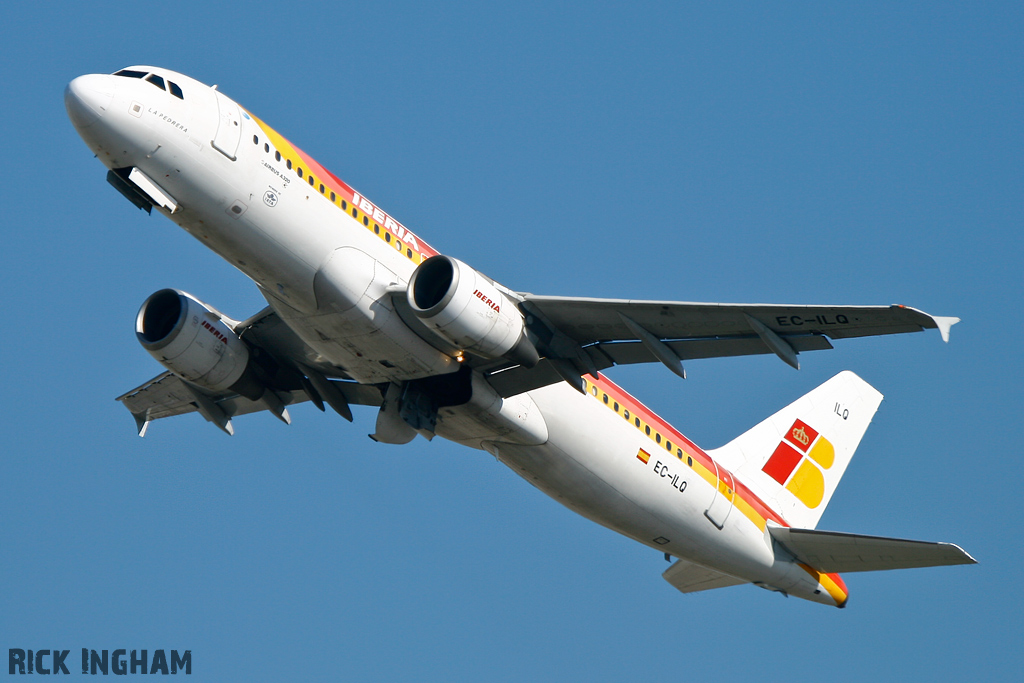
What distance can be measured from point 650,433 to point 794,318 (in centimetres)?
602

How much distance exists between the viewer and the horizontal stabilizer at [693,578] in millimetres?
29594

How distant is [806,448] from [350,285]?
16.0 meters

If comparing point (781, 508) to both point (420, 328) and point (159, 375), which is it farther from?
point (159, 375)

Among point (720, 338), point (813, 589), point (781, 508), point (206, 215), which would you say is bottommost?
point (813, 589)

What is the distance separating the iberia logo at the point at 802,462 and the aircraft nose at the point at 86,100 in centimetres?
1903

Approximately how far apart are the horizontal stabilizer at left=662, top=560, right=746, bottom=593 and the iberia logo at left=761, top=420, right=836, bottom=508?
305 cm

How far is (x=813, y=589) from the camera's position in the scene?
28391mm

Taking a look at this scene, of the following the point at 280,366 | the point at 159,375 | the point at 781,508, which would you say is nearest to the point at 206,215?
the point at 280,366

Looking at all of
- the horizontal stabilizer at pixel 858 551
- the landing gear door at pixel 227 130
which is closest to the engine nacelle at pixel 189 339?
the landing gear door at pixel 227 130

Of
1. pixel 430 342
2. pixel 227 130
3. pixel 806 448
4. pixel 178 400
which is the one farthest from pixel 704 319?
pixel 178 400

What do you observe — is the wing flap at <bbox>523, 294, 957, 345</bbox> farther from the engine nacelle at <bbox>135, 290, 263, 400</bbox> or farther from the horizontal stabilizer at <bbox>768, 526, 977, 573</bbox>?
the engine nacelle at <bbox>135, 290, 263, 400</bbox>

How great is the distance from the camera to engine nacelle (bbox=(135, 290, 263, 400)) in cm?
2438

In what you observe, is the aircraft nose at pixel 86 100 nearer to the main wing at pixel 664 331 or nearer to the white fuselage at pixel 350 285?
the white fuselage at pixel 350 285

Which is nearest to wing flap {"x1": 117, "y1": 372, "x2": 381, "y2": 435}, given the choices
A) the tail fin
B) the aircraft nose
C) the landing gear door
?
the landing gear door
